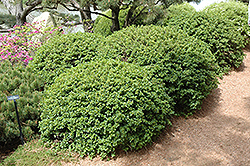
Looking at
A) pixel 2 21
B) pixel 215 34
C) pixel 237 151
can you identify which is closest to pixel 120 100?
pixel 237 151

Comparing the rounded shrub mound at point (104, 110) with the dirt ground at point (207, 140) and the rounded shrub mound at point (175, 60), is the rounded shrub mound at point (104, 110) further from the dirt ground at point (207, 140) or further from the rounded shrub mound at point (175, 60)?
the rounded shrub mound at point (175, 60)

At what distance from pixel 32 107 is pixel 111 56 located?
1526mm

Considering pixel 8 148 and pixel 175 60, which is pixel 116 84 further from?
pixel 8 148

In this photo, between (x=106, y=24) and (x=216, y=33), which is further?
(x=106, y=24)

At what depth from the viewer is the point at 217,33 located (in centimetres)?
466

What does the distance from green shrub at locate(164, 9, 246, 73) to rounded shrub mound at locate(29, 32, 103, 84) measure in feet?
6.63

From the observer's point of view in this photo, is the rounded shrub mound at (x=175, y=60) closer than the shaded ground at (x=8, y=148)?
No

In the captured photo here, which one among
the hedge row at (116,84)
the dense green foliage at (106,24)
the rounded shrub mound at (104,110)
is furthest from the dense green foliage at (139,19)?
the rounded shrub mound at (104,110)

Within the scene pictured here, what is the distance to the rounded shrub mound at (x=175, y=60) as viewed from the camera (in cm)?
356

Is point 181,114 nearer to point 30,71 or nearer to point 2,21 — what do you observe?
point 30,71

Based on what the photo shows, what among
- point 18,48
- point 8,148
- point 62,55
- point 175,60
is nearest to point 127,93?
point 175,60

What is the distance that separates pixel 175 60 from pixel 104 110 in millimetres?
1481

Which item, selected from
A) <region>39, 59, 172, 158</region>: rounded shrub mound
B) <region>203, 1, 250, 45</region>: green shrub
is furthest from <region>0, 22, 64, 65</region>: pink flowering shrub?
<region>203, 1, 250, 45</region>: green shrub

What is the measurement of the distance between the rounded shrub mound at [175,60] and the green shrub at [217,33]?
0.89m
